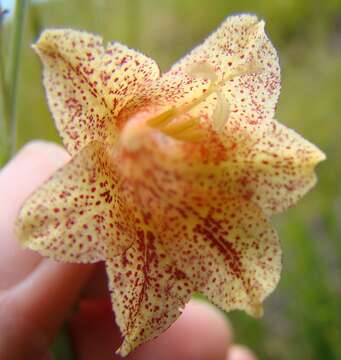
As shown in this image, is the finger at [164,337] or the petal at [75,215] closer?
the petal at [75,215]

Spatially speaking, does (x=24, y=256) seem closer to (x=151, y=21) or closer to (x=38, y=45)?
(x=38, y=45)

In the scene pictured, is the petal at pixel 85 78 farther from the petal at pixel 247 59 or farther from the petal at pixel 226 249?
the petal at pixel 226 249

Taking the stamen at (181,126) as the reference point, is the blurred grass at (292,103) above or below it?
below

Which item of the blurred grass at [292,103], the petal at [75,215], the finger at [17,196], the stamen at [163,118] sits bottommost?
the blurred grass at [292,103]

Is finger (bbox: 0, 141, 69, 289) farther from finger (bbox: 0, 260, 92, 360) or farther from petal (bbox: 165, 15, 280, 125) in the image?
petal (bbox: 165, 15, 280, 125)

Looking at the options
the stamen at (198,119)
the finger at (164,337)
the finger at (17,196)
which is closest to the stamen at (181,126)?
the stamen at (198,119)

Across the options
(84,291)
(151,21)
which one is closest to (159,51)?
(151,21)

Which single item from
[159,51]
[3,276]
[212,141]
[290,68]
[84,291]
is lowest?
[290,68]

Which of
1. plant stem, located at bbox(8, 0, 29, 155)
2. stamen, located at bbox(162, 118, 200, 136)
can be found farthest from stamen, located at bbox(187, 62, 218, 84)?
plant stem, located at bbox(8, 0, 29, 155)
